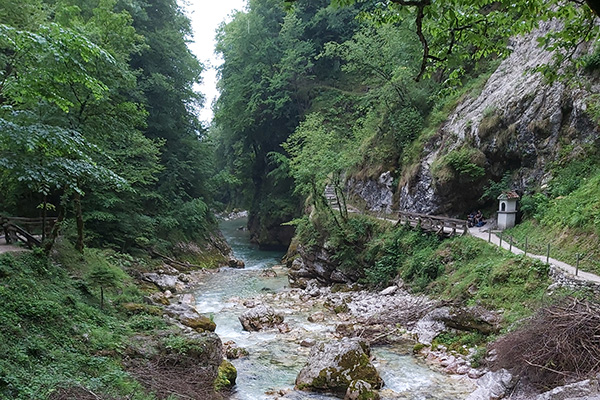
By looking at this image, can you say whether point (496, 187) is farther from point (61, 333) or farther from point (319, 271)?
point (61, 333)

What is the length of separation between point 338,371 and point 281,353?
105 inches

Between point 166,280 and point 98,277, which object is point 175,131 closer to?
point 166,280

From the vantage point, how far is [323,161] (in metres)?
18.6

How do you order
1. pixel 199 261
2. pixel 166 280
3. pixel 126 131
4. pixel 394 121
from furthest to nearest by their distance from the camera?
1. pixel 199 261
2. pixel 394 121
3. pixel 166 280
4. pixel 126 131

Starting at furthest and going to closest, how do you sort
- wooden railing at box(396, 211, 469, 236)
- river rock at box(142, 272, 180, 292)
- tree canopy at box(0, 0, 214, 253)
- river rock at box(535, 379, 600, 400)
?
river rock at box(142, 272, 180, 292)
wooden railing at box(396, 211, 469, 236)
tree canopy at box(0, 0, 214, 253)
river rock at box(535, 379, 600, 400)

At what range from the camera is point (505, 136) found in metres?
15.6

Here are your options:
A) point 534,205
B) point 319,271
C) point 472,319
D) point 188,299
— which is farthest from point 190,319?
point 534,205

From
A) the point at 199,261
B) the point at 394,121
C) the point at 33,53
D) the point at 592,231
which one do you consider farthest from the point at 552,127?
the point at 199,261

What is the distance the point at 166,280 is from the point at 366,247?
1011 centimetres

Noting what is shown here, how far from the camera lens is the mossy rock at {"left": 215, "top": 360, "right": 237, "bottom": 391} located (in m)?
7.87

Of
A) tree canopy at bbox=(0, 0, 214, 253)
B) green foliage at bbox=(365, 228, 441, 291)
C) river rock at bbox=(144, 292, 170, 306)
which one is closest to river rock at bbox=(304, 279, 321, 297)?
green foliage at bbox=(365, 228, 441, 291)

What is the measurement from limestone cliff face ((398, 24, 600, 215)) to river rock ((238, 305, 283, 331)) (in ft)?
31.1

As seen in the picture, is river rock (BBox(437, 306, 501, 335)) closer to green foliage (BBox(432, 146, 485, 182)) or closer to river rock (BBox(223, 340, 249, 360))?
river rock (BBox(223, 340, 249, 360))

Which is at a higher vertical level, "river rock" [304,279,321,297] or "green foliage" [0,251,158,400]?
"green foliage" [0,251,158,400]
